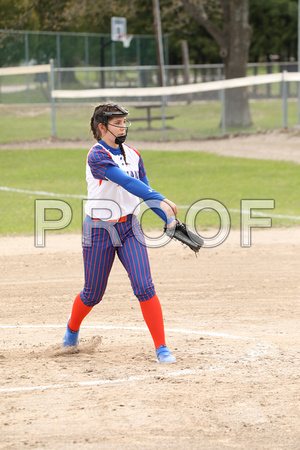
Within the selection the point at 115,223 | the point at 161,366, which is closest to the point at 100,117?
the point at 115,223

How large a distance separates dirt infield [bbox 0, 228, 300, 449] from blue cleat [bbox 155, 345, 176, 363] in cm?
9

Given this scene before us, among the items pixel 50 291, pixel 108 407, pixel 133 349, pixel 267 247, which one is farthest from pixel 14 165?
pixel 108 407

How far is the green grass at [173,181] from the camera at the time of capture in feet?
45.6

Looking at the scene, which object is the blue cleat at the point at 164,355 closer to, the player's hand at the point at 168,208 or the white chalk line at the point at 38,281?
the player's hand at the point at 168,208

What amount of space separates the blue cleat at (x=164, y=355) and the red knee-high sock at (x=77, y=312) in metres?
0.69

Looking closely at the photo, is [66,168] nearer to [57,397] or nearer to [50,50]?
[57,397]

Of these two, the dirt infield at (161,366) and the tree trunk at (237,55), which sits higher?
the tree trunk at (237,55)

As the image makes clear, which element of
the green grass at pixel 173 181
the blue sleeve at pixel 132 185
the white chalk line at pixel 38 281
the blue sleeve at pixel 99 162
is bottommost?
the white chalk line at pixel 38 281

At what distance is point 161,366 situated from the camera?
591 cm

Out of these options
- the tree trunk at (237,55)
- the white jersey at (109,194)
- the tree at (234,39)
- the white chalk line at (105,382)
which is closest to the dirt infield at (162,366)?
the white chalk line at (105,382)

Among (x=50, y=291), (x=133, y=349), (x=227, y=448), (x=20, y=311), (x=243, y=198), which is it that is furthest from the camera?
(x=243, y=198)

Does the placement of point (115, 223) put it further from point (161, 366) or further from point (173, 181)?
point (173, 181)

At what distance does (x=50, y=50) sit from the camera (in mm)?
35188

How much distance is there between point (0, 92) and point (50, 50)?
430cm
